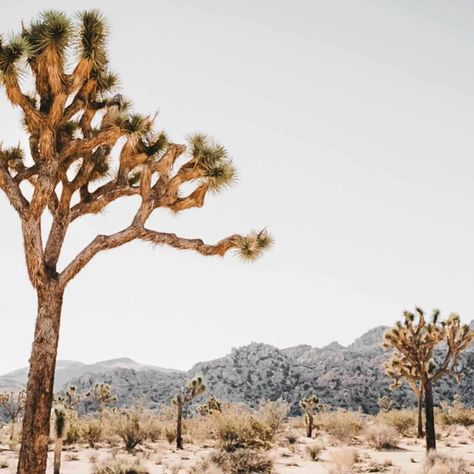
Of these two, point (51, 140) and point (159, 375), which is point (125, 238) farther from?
point (159, 375)

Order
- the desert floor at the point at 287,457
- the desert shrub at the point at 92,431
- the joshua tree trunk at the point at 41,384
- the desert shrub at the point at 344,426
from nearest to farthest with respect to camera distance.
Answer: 1. the joshua tree trunk at the point at 41,384
2. the desert floor at the point at 287,457
3. the desert shrub at the point at 92,431
4. the desert shrub at the point at 344,426

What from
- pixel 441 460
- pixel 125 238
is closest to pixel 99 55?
pixel 125 238

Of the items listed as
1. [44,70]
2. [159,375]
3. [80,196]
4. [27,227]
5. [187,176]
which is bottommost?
[159,375]

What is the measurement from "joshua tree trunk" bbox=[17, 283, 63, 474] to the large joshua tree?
0.5 inches

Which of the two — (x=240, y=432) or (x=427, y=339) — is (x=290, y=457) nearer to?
(x=240, y=432)

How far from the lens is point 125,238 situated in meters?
7.64

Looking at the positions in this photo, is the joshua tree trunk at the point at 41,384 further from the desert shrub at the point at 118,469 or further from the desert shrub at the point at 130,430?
the desert shrub at the point at 130,430

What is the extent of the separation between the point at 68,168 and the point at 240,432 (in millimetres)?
9934

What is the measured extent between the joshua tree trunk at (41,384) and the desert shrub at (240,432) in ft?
27.9

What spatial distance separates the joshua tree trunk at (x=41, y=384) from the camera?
20.3 ft

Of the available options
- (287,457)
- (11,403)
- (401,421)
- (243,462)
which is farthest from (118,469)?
(11,403)

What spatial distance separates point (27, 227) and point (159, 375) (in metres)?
62.6

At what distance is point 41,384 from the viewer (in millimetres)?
6398

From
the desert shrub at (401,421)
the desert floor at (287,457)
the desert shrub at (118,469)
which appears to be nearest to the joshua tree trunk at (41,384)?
the desert shrub at (118,469)
